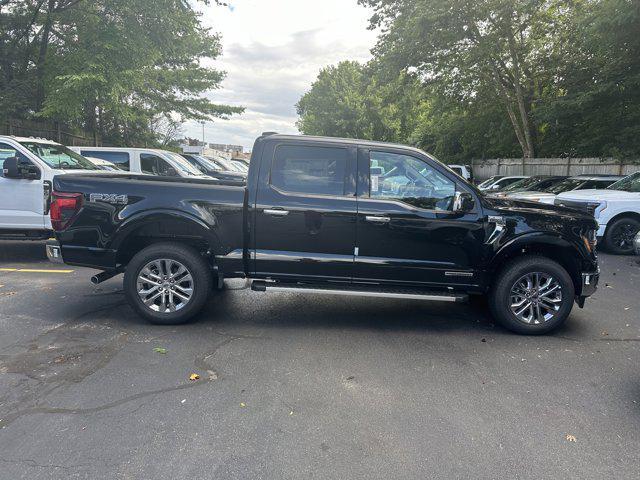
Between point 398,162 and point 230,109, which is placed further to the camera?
point 230,109

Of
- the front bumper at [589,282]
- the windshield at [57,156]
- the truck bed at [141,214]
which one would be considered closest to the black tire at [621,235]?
the front bumper at [589,282]

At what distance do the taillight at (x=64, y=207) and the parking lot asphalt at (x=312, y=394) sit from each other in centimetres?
107

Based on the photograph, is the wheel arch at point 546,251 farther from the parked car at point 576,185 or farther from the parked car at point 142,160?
the parked car at point 142,160

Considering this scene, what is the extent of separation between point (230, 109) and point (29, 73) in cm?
1572

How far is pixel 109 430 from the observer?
3.04 m

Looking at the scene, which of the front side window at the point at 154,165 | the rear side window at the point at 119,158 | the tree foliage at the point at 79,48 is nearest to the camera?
the front side window at the point at 154,165

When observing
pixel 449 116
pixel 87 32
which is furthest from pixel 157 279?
pixel 449 116

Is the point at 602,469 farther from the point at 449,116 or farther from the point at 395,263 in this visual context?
the point at 449,116

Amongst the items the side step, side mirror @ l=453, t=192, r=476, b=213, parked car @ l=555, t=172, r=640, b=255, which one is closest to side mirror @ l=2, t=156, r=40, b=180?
the side step

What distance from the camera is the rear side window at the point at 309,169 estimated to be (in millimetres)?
4902

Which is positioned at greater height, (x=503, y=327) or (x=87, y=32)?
(x=87, y=32)

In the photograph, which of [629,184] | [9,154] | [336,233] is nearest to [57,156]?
[9,154]

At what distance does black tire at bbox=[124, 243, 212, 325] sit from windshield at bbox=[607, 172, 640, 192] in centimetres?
949

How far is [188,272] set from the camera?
16.1 ft
